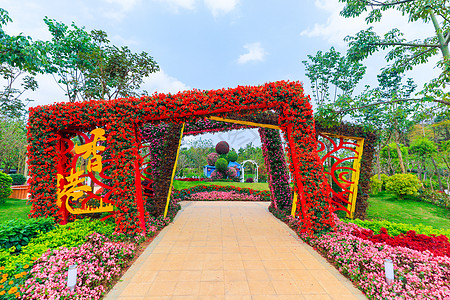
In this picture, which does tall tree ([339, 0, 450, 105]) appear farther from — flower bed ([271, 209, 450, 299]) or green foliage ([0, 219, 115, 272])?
green foliage ([0, 219, 115, 272])

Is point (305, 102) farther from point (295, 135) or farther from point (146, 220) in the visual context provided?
point (146, 220)

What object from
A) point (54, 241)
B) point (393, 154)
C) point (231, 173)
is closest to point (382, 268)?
point (54, 241)

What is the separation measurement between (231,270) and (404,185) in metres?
11.6

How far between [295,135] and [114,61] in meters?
10.7

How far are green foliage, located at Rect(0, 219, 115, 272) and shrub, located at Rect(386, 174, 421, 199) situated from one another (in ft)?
44.3

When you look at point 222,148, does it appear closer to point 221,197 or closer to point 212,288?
point 221,197

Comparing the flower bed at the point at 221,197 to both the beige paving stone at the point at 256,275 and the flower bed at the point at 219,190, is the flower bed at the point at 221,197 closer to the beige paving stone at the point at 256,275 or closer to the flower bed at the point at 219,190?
the flower bed at the point at 219,190

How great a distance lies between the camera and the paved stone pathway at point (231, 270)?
9.45 ft

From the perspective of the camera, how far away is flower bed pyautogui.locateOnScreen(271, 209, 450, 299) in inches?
104

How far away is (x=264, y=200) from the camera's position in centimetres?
1185

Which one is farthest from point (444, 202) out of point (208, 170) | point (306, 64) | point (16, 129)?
point (16, 129)

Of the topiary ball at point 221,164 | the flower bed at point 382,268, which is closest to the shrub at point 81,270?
the flower bed at point 382,268

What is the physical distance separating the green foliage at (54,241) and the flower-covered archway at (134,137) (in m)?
0.60

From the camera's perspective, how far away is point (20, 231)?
435 centimetres
